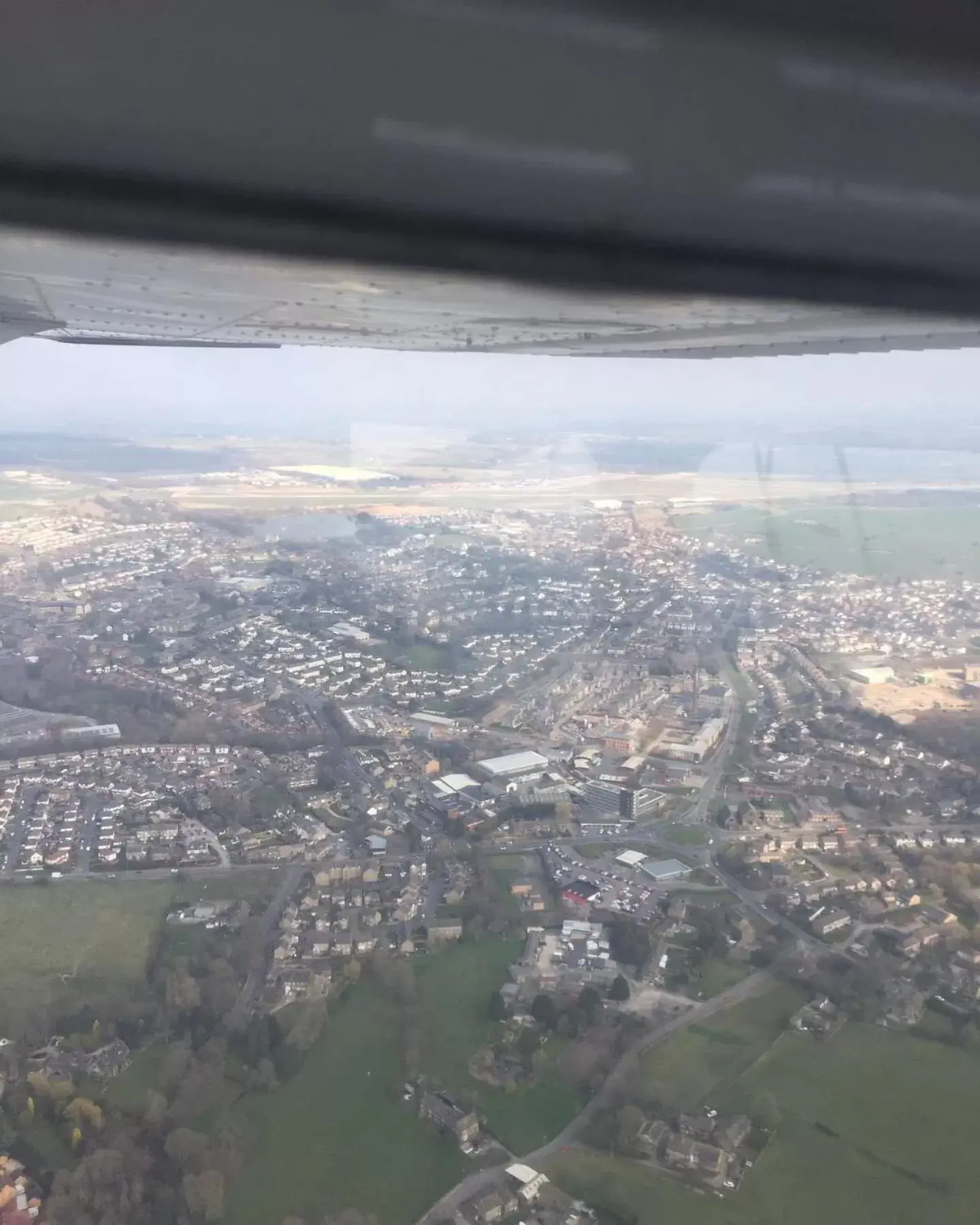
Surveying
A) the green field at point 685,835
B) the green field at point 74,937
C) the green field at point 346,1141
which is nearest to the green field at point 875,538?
the green field at point 685,835

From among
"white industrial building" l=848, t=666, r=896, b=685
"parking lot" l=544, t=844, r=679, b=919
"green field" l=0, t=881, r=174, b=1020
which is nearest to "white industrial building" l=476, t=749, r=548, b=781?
"parking lot" l=544, t=844, r=679, b=919

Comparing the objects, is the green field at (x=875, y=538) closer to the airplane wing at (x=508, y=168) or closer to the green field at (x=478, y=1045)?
the airplane wing at (x=508, y=168)

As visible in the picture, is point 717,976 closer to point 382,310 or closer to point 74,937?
point 74,937

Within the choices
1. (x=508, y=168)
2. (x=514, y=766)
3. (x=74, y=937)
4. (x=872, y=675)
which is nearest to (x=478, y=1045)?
(x=514, y=766)

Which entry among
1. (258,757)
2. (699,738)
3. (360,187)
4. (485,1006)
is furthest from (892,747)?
(360,187)

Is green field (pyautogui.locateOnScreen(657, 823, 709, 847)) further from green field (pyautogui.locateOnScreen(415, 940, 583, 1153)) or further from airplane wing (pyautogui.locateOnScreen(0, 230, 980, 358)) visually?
airplane wing (pyautogui.locateOnScreen(0, 230, 980, 358))

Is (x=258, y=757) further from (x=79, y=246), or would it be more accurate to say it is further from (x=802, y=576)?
(x=802, y=576)

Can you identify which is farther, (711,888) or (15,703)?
(15,703)

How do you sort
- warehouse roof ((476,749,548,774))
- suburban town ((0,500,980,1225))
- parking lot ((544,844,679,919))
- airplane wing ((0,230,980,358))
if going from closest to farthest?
airplane wing ((0,230,980,358)) < suburban town ((0,500,980,1225)) < parking lot ((544,844,679,919)) < warehouse roof ((476,749,548,774))

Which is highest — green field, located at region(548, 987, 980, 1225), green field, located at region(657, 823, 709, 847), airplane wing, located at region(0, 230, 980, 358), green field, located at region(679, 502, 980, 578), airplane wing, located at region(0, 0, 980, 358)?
airplane wing, located at region(0, 0, 980, 358)
